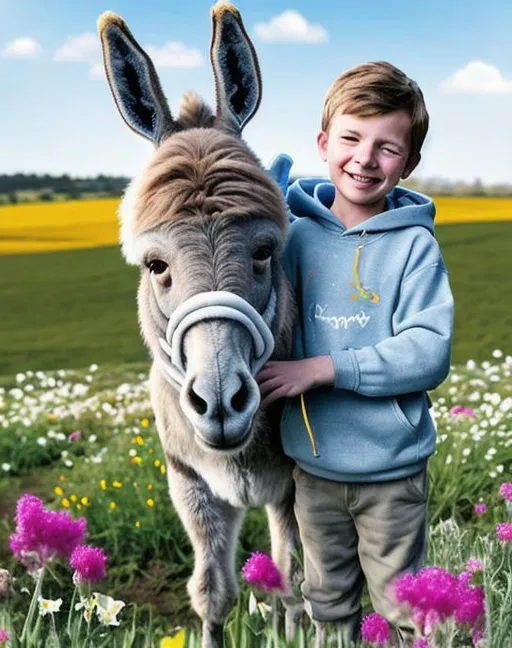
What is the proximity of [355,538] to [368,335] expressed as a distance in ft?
2.21

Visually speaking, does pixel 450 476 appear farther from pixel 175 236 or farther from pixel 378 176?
pixel 175 236

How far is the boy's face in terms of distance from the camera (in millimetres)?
2271

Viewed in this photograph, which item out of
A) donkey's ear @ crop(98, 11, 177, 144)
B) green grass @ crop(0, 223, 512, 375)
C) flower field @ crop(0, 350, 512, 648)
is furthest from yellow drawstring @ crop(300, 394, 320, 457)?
green grass @ crop(0, 223, 512, 375)

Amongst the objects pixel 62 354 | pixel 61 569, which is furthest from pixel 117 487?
pixel 62 354

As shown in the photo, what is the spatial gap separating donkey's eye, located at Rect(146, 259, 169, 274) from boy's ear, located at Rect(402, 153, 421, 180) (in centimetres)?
77

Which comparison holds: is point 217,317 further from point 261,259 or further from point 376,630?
point 376,630

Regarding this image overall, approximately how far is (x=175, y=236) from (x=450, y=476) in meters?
2.77

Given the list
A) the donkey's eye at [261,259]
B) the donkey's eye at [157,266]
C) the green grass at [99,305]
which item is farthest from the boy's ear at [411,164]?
the green grass at [99,305]

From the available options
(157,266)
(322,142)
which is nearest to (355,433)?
(157,266)

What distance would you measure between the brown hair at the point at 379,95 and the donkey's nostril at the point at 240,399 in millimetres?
860

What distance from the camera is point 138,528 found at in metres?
4.20

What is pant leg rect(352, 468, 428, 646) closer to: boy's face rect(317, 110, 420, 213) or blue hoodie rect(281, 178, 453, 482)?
blue hoodie rect(281, 178, 453, 482)

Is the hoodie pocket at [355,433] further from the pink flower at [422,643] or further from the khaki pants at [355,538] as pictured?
the pink flower at [422,643]

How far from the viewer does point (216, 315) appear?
1949 millimetres
